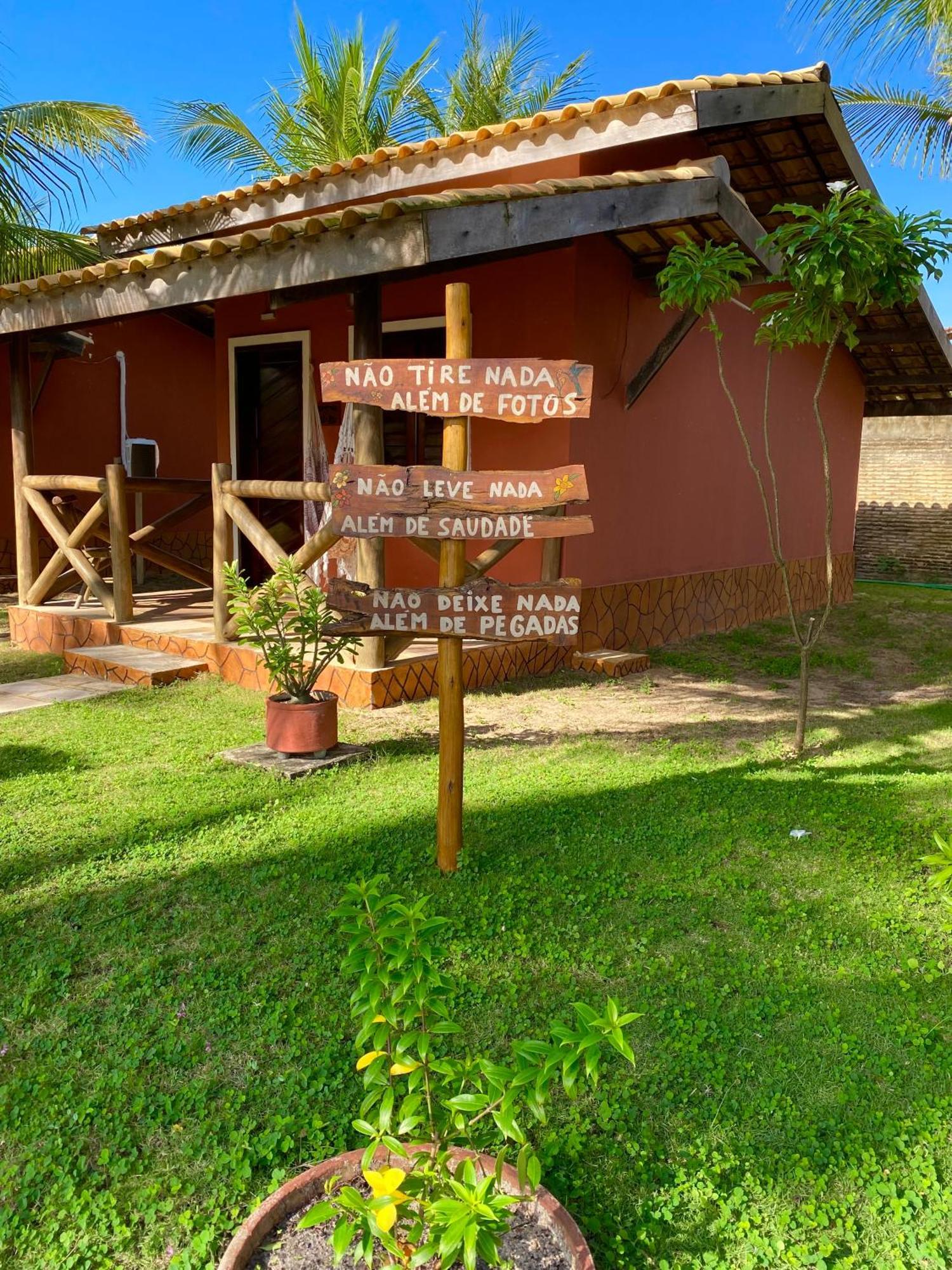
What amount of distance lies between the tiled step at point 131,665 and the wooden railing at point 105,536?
550 mm

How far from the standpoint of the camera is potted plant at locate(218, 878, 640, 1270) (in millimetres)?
1489

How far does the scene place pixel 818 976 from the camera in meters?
2.88

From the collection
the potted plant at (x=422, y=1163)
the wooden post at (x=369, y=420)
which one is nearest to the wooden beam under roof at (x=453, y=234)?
the wooden post at (x=369, y=420)

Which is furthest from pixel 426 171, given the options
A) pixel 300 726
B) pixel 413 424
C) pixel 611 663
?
pixel 300 726

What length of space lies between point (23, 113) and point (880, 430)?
45.6 feet

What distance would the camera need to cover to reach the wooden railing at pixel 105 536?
286 inches

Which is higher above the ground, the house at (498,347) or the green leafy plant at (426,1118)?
the house at (498,347)

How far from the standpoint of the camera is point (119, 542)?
23.9 feet

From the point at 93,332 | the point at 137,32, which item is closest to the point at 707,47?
the point at 137,32

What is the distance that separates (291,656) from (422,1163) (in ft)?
10.9

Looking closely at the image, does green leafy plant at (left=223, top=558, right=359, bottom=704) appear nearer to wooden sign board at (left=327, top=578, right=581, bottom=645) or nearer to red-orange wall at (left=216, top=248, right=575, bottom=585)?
wooden sign board at (left=327, top=578, right=581, bottom=645)

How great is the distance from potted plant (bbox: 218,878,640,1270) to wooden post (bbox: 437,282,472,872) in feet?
4.78

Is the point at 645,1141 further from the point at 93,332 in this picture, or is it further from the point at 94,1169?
the point at 93,332

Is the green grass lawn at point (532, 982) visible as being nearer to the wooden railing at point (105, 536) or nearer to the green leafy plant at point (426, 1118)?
the green leafy plant at point (426, 1118)
